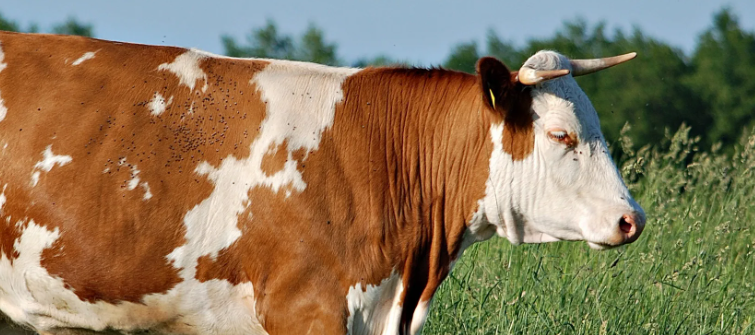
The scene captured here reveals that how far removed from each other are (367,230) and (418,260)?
1.07ft

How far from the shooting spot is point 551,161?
13.7 ft

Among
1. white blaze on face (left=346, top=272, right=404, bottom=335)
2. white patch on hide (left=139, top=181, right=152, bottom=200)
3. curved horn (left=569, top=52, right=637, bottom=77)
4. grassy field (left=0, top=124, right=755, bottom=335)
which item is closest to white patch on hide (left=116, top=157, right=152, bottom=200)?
white patch on hide (left=139, top=181, right=152, bottom=200)

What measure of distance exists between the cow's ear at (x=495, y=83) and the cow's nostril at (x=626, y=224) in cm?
73

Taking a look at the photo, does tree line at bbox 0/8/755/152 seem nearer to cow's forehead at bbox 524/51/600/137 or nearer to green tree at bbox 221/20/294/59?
green tree at bbox 221/20/294/59

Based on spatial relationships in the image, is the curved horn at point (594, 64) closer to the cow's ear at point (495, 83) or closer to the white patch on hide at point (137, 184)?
the cow's ear at point (495, 83)

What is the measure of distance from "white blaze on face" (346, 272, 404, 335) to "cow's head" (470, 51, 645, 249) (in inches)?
23.8

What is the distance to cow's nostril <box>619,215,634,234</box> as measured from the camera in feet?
13.4

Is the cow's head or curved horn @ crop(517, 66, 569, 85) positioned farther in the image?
the cow's head

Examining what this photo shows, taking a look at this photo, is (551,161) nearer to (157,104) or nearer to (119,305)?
(157,104)

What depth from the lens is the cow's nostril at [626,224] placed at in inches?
161

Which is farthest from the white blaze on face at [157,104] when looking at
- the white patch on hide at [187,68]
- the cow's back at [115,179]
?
the white patch on hide at [187,68]

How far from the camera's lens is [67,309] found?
433 centimetres

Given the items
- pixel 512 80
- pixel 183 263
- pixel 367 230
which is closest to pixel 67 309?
pixel 183 263

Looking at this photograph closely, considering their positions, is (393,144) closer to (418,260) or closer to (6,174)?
(418,260)
